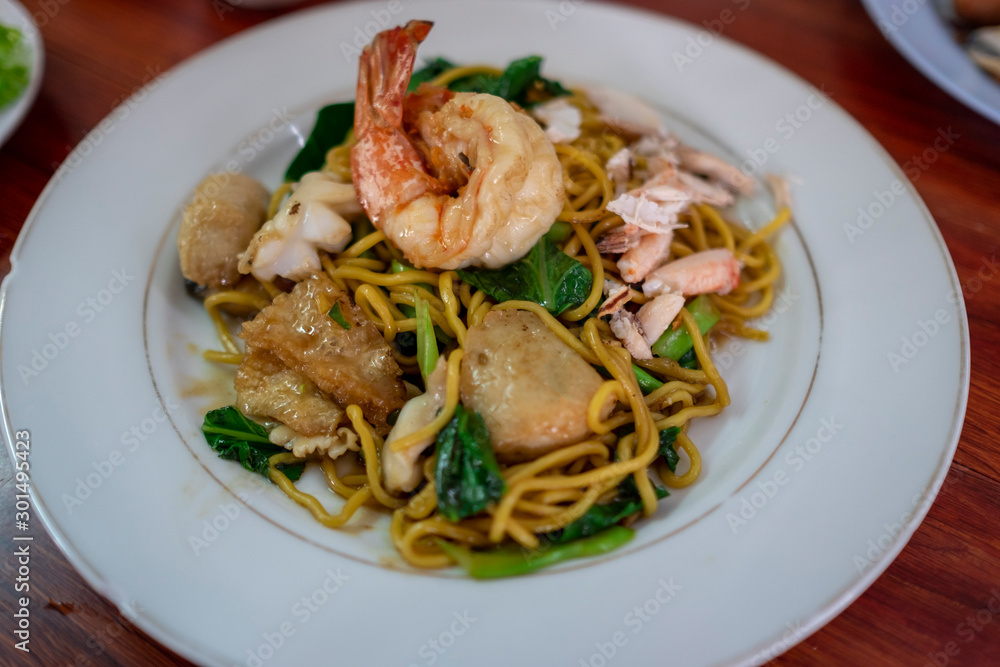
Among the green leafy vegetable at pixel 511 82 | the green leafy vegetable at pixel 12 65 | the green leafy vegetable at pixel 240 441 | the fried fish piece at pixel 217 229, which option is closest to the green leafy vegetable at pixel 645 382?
the green leafy vegetable at pixel 240 441

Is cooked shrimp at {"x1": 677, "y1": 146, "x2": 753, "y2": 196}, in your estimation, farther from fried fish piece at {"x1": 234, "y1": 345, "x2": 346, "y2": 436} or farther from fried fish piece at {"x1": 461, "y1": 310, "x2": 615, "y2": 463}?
fried fish piece at {"x1": 234, "y1": 345, "x2": 346, "y2": 436}

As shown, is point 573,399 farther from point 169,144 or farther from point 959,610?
point 169,144

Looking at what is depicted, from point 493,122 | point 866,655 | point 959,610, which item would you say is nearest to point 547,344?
point 493,122

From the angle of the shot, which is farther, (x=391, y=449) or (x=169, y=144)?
(x=169, y=144)

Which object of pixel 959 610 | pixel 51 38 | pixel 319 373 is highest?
pixel 51 38

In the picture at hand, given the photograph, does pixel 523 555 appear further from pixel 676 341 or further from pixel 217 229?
pixel 217 229

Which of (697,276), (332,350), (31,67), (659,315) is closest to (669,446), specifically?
(659,315)
